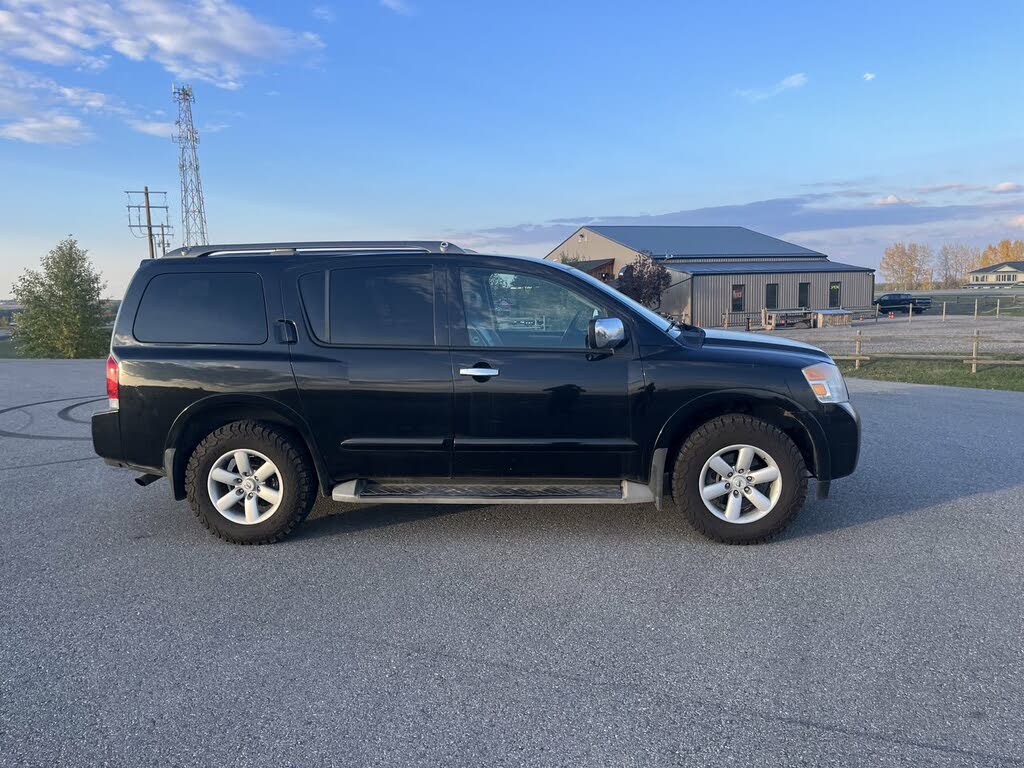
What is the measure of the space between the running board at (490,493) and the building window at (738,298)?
47810mm

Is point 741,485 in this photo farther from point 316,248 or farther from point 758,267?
point 758,267

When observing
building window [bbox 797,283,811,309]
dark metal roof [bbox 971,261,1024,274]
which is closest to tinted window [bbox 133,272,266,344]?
building window [bbox 797,283,811,309]

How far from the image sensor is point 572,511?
5.66 metres

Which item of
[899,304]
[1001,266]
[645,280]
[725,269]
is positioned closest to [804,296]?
[725,269]

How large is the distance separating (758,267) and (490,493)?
168ft

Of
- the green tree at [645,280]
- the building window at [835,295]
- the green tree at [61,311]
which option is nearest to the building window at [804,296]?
the building window at [835,295]

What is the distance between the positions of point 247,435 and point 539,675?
2638 mm

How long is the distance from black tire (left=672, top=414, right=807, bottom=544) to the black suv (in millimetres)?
13

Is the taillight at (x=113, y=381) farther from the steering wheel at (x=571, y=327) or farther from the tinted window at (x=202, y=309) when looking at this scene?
the steering wheel at (x=571, y=327)

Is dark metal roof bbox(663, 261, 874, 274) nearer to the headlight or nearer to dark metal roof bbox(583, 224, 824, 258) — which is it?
dark metal roof bbox(583, 224, 824, 258)

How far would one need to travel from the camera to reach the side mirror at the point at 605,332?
4.70 m

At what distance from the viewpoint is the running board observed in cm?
479

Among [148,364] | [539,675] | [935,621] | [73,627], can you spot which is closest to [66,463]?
[148,364]

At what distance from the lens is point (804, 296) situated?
172ft
